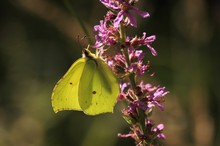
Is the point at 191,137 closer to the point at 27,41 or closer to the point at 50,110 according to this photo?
the point at 50,110

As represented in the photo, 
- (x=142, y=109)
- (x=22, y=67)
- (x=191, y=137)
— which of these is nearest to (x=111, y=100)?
(x=142, y=109)

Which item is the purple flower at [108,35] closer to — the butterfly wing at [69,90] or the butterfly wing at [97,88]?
the butterfly wing at [97,88]

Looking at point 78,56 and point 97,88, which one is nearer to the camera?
point 97,88

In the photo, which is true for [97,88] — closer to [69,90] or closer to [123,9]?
[69,90]

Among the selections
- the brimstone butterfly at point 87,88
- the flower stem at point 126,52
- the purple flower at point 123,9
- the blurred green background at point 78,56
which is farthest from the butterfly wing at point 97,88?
the blurred green background at point 78,56

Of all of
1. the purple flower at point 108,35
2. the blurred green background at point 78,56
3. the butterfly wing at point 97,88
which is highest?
the blurred green background at point 78,56

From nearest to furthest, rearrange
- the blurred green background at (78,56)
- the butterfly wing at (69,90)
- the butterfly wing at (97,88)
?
1. the butterfly wing at (97,88)
2. the butterfly wing at (69,90)
3. the blurred green background at (78,56)

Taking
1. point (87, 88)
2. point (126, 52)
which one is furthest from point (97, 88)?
point (126, 52)
